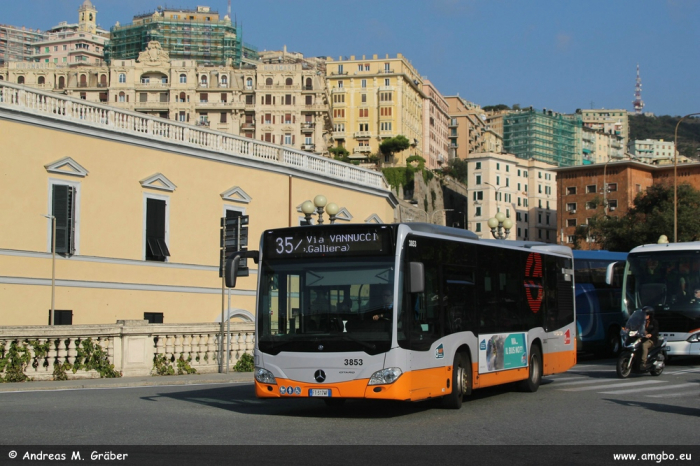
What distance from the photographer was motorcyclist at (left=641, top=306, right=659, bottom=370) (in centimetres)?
1950

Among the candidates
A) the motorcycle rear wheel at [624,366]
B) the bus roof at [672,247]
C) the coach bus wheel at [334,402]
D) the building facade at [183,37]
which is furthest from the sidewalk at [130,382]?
the building facade at [183,37]

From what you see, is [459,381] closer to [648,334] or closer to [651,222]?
[648,334]

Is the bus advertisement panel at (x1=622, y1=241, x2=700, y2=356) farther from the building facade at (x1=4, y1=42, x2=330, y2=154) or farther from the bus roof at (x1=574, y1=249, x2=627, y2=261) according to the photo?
the building facade at (x1=4, y1=42, x2=330, y2=154)

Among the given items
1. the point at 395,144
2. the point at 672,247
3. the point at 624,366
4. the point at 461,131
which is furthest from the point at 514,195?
the point at 624,366

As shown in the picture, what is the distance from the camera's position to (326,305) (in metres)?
12.5

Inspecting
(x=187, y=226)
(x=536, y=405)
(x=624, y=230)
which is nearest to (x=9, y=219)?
(x=187, y=226)

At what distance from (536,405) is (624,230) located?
5868 cm

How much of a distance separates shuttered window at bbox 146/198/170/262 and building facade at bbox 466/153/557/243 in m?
102

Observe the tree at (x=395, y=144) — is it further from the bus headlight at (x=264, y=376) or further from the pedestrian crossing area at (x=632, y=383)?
the bus headlight at (x=264, y=376)

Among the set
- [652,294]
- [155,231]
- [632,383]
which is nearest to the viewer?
[632,383]

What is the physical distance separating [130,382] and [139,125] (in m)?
14.6

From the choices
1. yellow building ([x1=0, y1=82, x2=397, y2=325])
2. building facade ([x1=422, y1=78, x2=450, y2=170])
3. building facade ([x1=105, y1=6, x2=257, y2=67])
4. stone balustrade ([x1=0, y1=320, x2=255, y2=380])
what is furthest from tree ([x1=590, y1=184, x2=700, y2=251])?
building facade ([x1=105, y1=6, x2=257, y2=67])

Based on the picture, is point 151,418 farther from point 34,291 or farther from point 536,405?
point 34,291

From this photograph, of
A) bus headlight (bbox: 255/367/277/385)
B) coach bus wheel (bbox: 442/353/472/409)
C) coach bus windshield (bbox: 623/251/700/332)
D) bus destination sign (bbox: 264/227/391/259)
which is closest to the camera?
bus destination sign (bbox: 264/227/391/259)
